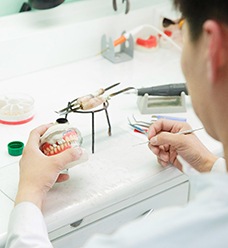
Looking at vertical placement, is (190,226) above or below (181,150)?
above

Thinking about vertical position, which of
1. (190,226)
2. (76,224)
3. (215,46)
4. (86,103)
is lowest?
(76,224)

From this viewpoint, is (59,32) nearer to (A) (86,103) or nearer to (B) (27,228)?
(A) (86,103)

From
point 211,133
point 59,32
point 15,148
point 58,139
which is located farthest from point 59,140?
point 59,32

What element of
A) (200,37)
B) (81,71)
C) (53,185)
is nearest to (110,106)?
(81,71)

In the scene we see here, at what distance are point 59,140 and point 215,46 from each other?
52 cm

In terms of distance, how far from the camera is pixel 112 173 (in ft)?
3.89

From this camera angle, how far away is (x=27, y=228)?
98 cm

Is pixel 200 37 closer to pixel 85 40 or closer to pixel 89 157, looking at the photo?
pixel 89 157

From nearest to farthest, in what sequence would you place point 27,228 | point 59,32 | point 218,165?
point 27,228 → point 218,165 → point 59,32

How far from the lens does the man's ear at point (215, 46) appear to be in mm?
685

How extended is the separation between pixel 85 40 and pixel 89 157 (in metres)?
0.63

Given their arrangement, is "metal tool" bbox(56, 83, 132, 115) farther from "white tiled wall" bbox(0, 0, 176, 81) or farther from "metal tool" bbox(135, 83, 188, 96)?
"white tiled wall" bbox(0, 0, 176, 81)

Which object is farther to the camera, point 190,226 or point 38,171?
point 38,171

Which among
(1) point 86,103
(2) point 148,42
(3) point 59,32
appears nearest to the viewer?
(1) point 86,103
